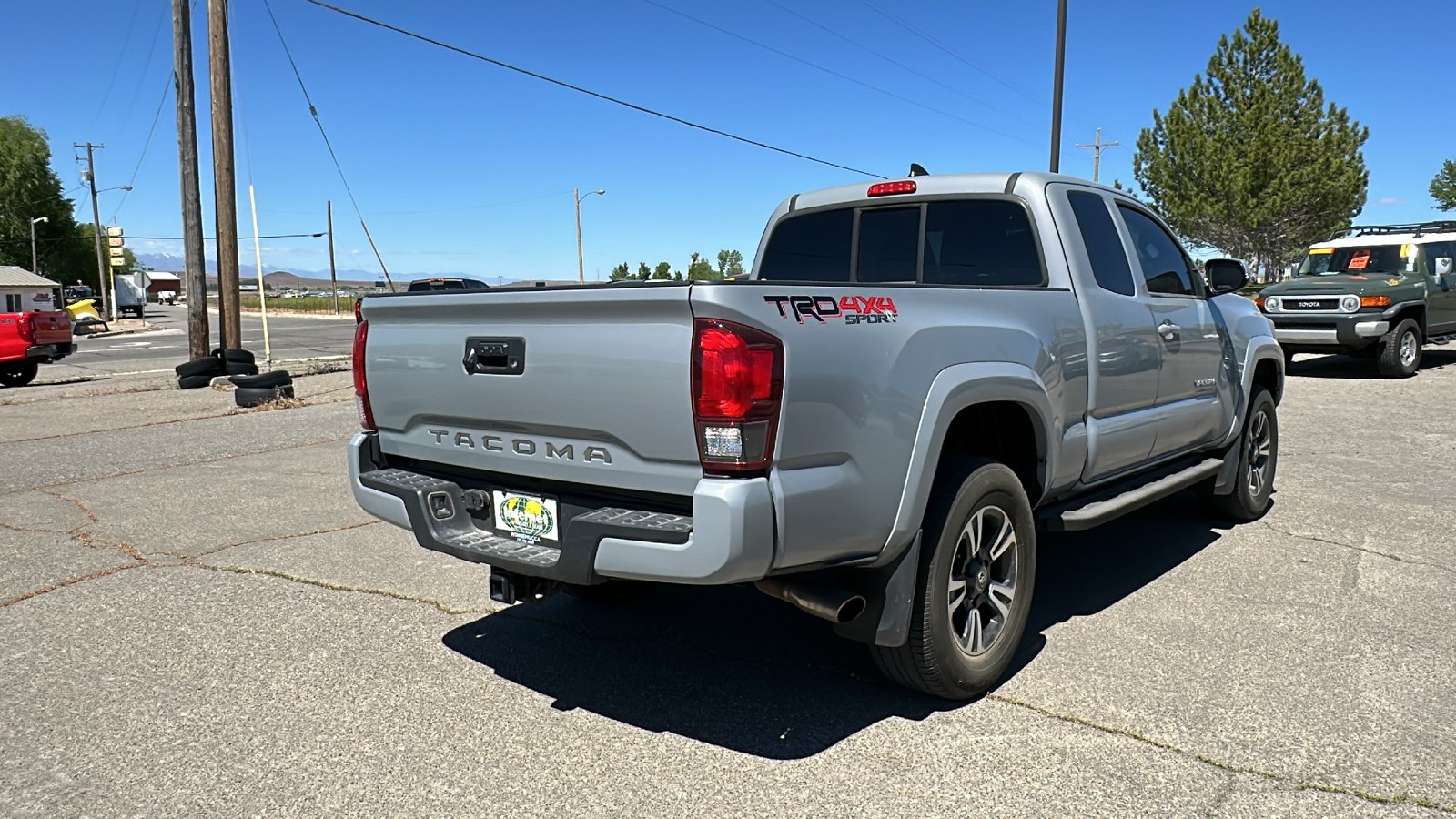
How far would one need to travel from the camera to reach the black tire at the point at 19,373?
17.7 meters

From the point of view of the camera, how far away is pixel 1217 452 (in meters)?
5.86

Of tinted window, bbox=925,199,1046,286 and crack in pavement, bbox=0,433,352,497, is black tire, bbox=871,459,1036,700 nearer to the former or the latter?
tinted window, bbox=925,199,1046,286

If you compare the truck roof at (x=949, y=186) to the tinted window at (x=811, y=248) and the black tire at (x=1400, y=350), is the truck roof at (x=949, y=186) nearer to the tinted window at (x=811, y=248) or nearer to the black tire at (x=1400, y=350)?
the tinted window at (x=811, y=248)

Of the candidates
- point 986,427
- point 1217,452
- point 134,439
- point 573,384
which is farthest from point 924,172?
point 134,439

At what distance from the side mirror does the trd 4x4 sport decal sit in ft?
10.5

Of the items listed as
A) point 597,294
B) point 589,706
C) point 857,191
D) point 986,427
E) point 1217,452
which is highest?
point 857,191

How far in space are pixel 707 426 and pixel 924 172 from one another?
2895 millimetres

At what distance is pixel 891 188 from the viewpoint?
15.9 feet

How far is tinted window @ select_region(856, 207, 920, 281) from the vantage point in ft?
15.7

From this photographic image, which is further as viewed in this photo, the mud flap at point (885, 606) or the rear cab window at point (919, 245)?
the rear cab window at point (919, 245)

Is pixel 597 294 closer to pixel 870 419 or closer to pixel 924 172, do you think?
pixel 870 419

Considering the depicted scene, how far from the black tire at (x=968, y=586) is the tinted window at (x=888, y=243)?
55.7 inches

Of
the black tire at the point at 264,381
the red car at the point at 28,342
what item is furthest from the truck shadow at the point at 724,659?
the red car at the point at 28,342

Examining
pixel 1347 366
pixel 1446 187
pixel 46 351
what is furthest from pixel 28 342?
pixel 1446 187
